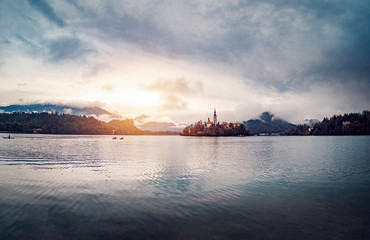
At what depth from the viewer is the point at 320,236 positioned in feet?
39.6

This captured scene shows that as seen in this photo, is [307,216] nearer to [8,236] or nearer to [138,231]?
[138,231]

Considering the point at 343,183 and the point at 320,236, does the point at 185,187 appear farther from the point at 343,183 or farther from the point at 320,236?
the point at 343,183

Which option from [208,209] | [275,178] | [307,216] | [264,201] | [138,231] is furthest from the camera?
[275,178]

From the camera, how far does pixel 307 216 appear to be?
15.0 metres

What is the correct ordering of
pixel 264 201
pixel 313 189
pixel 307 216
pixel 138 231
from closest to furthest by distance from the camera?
pixel 138 231, pixel 307 216, pixel 264 201, pixel 313 189

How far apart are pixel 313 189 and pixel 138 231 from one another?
1994 cm

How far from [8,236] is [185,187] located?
1542 centimetres

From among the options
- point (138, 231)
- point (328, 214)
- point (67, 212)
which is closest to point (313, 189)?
point (328, 214)

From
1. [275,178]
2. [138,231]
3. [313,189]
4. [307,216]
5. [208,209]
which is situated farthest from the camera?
[275,178]

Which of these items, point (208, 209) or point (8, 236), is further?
point (208, 209)

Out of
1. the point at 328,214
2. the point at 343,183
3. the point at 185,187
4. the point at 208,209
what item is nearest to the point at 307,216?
the point at 328,214

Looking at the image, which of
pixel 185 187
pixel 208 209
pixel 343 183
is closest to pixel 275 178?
pixel 343 183

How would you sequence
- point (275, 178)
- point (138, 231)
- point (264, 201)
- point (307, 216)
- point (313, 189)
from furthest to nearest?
point (275, 178)
point (313, 189)
point (264, 201)
point (307, 216)
point (138, 231)

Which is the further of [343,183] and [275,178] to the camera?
[275,178]
